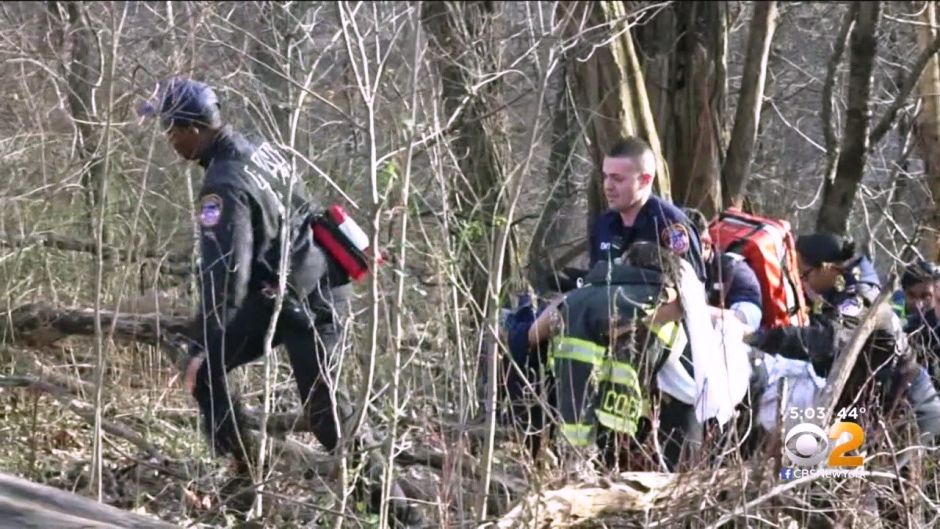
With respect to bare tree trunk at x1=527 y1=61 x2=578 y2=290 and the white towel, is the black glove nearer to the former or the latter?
the white towel

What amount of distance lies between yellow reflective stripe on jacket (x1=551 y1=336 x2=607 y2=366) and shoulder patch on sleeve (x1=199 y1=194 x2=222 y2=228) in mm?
1252

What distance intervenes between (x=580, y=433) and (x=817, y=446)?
788 mm

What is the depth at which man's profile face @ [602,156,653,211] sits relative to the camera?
220 inches

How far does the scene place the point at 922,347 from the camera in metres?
5.16

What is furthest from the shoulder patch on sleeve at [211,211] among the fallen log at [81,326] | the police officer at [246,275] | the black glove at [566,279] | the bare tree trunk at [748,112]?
the bare tree trunk at [748,112]

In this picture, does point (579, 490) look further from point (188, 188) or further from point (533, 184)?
point (533, 184)

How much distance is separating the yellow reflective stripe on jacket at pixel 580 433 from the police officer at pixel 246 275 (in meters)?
0.70

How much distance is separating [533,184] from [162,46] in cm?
249

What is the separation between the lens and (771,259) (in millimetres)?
5762

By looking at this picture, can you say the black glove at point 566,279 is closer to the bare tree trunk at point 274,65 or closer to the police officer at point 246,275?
the police officer at point 246,275

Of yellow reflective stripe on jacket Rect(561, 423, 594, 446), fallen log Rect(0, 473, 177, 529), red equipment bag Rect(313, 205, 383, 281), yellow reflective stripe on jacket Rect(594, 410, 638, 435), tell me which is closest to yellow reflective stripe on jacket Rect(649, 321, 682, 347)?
yellow reflective stripe on jacket Rect(594, 410, 638, 435)

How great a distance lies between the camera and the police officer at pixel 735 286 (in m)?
5.47

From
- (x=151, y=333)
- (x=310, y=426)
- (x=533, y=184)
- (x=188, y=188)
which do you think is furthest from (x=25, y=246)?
(x=533, y=184)

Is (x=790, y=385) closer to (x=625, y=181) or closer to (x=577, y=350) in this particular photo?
(x=577, y=350)
